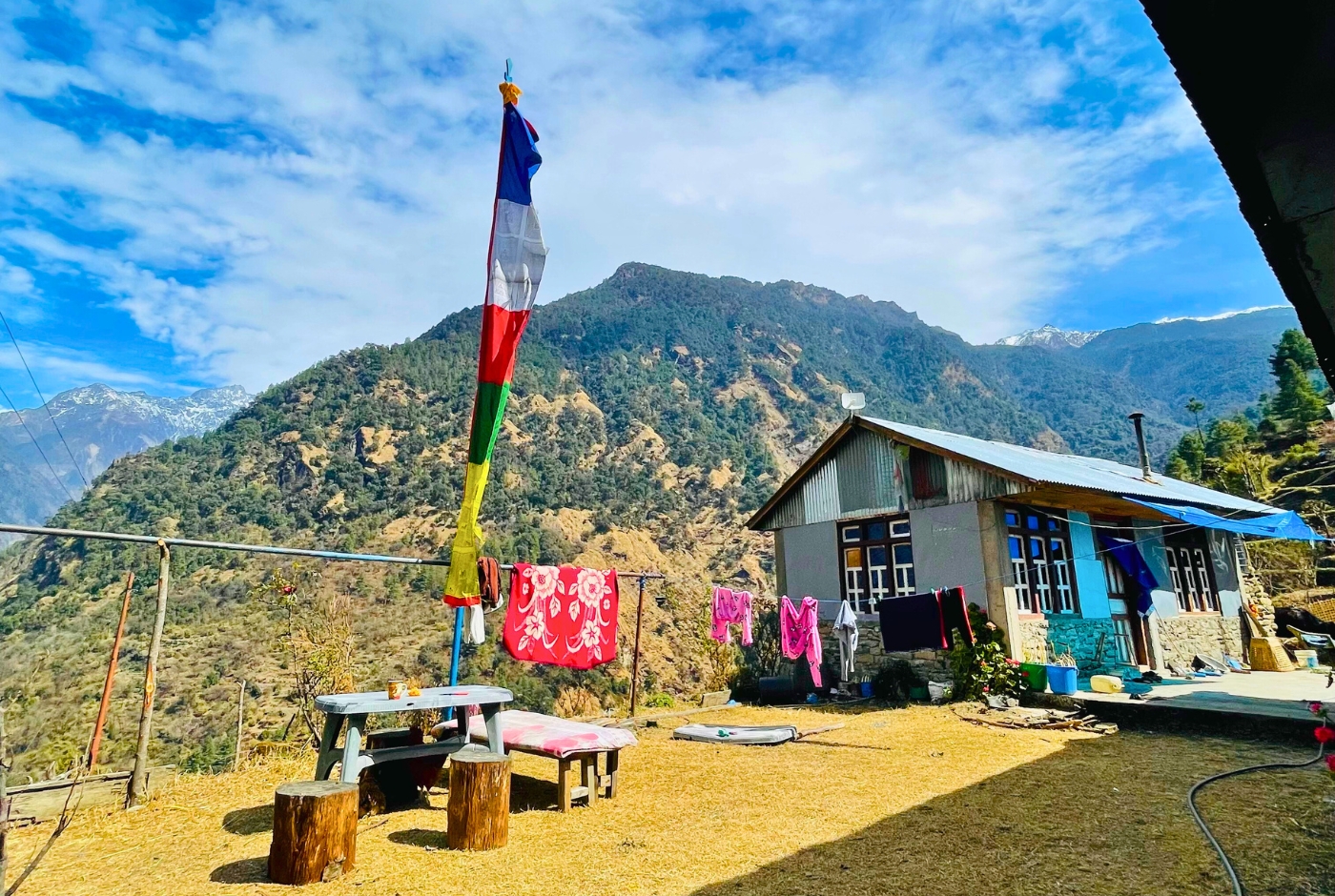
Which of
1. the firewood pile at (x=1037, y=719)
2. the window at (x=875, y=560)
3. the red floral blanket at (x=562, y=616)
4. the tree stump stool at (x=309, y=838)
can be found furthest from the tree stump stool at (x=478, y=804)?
the window at (x=875, y=560)

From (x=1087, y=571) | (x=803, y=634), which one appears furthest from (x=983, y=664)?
(x=1087, y=571)

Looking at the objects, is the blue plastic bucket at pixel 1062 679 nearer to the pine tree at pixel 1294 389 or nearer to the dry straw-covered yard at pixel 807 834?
the dry straw-covered yard at pixel 807 834

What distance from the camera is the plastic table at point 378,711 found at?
5555 mm

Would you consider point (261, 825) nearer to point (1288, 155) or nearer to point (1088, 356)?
point (1288, 155)

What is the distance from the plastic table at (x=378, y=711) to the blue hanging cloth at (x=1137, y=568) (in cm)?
1397

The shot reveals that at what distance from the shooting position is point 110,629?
33.7m

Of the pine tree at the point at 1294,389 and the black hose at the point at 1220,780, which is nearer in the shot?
the black hose at the point at 1220,780

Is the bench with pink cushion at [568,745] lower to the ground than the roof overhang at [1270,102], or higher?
lower

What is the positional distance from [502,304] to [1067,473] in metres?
13.1

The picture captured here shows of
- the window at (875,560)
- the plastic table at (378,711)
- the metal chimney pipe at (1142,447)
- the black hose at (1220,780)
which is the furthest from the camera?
the metal chimney pipe at (1142,447)

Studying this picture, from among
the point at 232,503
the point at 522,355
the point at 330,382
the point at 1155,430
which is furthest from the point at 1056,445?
the point at 232,503

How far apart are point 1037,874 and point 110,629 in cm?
4179

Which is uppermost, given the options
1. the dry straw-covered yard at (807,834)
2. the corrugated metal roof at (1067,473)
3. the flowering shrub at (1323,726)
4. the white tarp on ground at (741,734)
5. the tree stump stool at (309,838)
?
the corrugated metal roof at (1067,473)

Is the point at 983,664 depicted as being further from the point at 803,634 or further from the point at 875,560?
the point at 803,634
